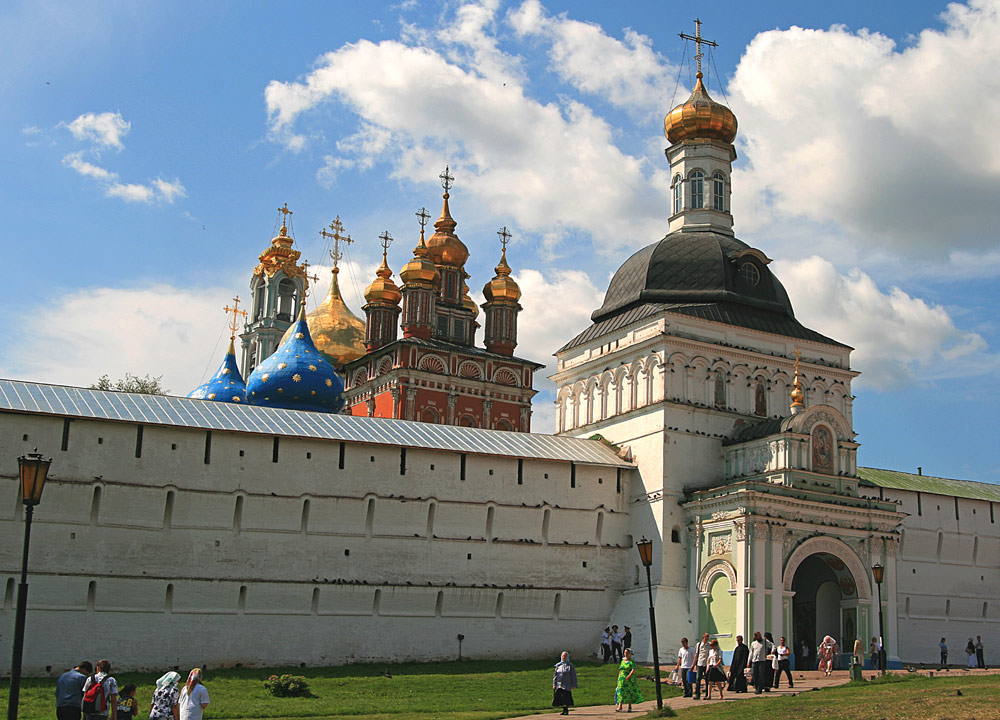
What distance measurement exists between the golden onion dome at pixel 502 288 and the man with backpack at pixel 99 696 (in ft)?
89.7

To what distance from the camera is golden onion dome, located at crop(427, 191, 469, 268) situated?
3916 centimetres

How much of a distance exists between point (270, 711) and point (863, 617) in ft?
45.9

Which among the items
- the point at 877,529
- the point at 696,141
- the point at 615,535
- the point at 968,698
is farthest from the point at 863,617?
the point at 696,141

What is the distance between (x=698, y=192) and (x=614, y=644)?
12961 mm

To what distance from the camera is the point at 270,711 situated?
16.2 metres

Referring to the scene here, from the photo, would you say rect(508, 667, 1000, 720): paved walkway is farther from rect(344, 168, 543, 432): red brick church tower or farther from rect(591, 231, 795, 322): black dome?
rect(344, 168, 543, 432): red brick church tower

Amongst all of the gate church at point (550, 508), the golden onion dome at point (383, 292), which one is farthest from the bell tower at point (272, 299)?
the gate church at point (550, 508)

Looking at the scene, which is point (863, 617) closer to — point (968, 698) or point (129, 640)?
point (968, 698)

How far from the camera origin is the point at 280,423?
79.1 feet

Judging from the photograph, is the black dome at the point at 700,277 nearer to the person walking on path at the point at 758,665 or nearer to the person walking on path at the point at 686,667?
the person walking on path at the point at 758,665

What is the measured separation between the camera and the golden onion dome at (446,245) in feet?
128

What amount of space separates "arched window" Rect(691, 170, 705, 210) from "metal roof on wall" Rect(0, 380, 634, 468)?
25.0 ft

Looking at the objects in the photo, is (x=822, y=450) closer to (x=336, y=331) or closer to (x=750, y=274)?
(x=750, y=274)

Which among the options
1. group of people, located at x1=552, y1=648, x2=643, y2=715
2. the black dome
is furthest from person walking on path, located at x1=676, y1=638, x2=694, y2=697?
the black dome
